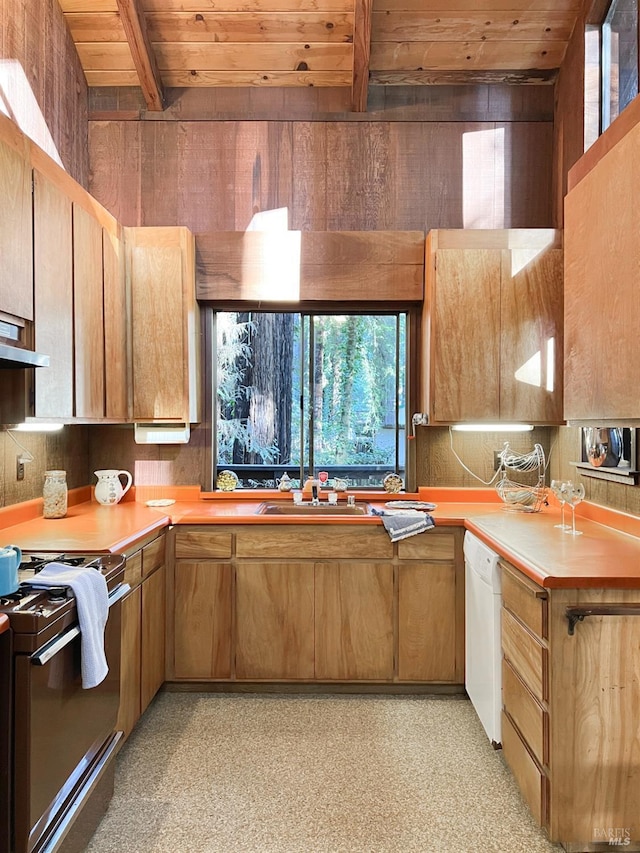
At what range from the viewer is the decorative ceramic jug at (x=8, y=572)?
158cm

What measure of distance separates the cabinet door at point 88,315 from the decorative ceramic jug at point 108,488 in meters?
0.62

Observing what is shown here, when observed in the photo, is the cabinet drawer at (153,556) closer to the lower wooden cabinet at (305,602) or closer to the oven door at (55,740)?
the lower wooden cabinet at (305,602)

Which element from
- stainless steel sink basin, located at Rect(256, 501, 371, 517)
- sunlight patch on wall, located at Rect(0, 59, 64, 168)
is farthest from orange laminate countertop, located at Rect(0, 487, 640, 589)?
sunlight patch on wall, located at Rect(0, 59, 64, 168)

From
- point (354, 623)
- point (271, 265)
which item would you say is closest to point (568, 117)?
point (271, 265)

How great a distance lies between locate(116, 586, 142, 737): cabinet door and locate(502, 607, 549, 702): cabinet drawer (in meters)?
1.54

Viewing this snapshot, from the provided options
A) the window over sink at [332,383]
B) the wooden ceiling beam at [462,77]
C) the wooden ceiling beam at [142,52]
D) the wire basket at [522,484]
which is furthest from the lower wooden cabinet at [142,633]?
the wooden ceiling beam at [462,77]

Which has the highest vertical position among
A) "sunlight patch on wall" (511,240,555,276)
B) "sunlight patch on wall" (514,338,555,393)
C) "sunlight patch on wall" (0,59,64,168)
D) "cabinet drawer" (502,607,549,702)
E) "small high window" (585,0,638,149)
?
Result: "small high window" (585,0,638,149)

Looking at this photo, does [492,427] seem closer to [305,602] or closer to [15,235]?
[305,602]

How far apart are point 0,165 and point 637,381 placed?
7.29 feet

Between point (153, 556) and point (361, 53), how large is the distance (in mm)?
2951

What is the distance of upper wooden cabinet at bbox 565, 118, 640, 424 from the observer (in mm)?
1804

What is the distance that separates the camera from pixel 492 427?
331 cm

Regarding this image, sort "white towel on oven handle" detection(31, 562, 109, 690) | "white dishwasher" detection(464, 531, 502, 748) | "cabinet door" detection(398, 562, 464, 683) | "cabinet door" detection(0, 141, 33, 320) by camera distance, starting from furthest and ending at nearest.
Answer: "cabinet door" detection(398, 562, 464, 683) < "white dishwasher" detection(464, 531, 502, 748) < "cabinet door" detection(0, 141, 33, 320) < "white towel on oven handle" detection(31, 562, 109, 690)

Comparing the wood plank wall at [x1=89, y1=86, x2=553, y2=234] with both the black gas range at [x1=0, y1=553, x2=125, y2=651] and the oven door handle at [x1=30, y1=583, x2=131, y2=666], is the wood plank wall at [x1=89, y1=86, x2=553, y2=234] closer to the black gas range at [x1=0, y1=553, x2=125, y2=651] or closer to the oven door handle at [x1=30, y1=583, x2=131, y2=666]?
the black gas range at [x1=0, y1=553, x2=125, y2=651]
